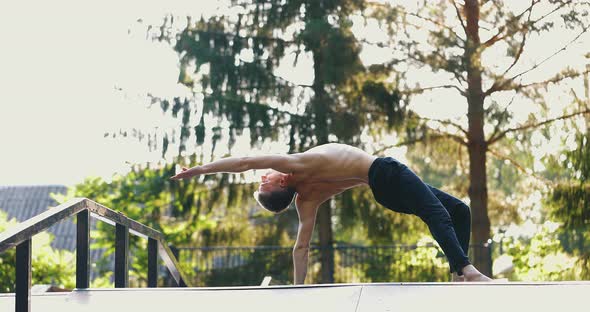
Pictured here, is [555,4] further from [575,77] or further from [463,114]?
[463,114]

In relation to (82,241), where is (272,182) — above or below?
above

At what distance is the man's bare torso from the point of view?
21.4 feet

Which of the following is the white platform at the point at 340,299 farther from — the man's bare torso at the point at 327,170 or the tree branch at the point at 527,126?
the tree branch at the point at 527,126

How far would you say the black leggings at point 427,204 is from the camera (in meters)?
6.32

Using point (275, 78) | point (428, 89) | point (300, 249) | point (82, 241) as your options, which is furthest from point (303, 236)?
point (275, 78)

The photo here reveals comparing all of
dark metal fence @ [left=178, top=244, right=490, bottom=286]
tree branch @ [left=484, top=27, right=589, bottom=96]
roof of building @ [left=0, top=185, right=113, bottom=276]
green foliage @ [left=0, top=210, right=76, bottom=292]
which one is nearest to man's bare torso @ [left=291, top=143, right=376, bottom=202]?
dark metal fence @ [left=178, top=244, right=490, bottom=286]

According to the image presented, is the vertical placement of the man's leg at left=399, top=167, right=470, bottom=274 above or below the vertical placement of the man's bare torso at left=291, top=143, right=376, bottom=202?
below

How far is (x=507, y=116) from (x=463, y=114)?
0.87 m

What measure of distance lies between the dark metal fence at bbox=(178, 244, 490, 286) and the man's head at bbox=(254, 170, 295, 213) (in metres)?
10.4

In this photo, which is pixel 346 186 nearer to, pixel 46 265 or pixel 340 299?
pixel 340 299

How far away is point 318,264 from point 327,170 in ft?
42.2

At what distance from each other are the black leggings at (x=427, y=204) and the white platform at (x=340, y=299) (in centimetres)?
71

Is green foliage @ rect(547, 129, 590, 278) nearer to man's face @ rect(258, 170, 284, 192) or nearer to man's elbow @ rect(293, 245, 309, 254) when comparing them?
man's elbow @ rect(293, 245, 309, 254)

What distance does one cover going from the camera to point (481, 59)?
17141mm
